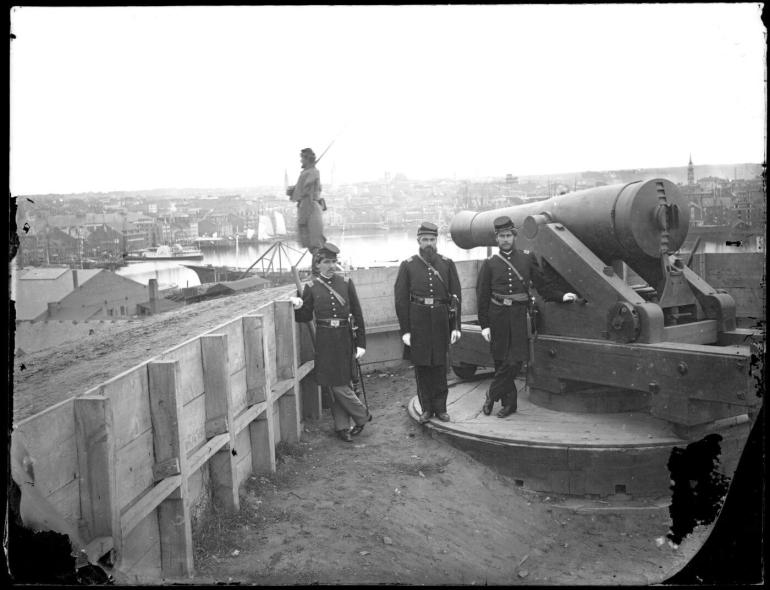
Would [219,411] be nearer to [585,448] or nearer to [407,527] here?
[407,527]

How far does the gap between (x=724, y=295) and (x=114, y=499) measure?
559 centimetres

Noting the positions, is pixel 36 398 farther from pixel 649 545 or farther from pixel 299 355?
pixel 649 545

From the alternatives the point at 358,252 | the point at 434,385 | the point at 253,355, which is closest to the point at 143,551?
the point at 253,355

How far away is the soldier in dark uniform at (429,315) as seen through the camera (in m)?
7.02

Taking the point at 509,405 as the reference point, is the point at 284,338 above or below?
above

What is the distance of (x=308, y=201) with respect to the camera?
1022 cm

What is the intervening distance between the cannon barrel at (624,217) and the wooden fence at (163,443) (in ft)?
10.00

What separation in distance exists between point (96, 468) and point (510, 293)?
4.30 meters

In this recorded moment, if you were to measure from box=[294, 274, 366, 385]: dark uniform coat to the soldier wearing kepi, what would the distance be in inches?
122

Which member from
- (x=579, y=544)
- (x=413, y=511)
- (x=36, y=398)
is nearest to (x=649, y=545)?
(x=579, y=544)

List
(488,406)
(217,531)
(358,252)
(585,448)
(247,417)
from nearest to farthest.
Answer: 1. (217,531)
2. (247,417)
3. (585,448)
4. (488,406)
5. (358,252)

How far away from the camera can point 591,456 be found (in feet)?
20.3

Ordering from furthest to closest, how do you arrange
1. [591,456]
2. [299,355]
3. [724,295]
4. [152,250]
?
1. [152,250]
2. [299,355]
3. [724,295]
4. [591,456]

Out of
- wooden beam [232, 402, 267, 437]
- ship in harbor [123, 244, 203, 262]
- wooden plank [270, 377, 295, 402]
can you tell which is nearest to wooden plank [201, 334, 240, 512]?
wooden beam [232, 402, 267, 437]
